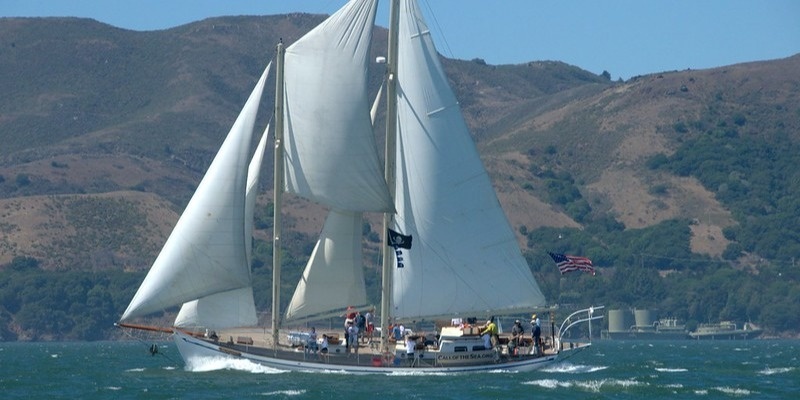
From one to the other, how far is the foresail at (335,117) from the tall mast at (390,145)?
105 centimetres

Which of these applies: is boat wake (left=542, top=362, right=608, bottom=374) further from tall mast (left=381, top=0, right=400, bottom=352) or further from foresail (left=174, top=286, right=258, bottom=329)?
foresail (left=174, top=286, right=258, bottom=329)

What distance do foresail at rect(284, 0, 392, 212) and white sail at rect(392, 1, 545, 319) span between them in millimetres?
1667

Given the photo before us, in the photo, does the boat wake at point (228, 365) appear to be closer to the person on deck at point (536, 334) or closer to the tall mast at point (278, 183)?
the tall mast at point (278, 183)

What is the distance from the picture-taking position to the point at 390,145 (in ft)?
208

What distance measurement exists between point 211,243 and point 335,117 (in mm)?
6362

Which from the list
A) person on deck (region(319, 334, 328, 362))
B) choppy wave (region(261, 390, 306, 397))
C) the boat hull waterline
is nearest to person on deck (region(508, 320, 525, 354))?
the boat hull waterline

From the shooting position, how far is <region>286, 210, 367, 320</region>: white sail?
63.3m

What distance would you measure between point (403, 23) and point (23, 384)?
2033 centimetres

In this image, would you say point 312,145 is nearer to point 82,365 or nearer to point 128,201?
point 82,365

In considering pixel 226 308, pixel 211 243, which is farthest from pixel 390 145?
pixel 226 308

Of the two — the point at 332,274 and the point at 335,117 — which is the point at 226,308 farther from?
the point at 335,117

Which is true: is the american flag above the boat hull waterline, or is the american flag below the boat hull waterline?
above

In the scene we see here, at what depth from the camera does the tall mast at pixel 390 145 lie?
62344mm

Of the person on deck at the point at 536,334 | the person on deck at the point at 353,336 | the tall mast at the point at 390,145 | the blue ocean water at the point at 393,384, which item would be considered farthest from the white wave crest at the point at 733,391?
the person on deck at the point at 353,336
